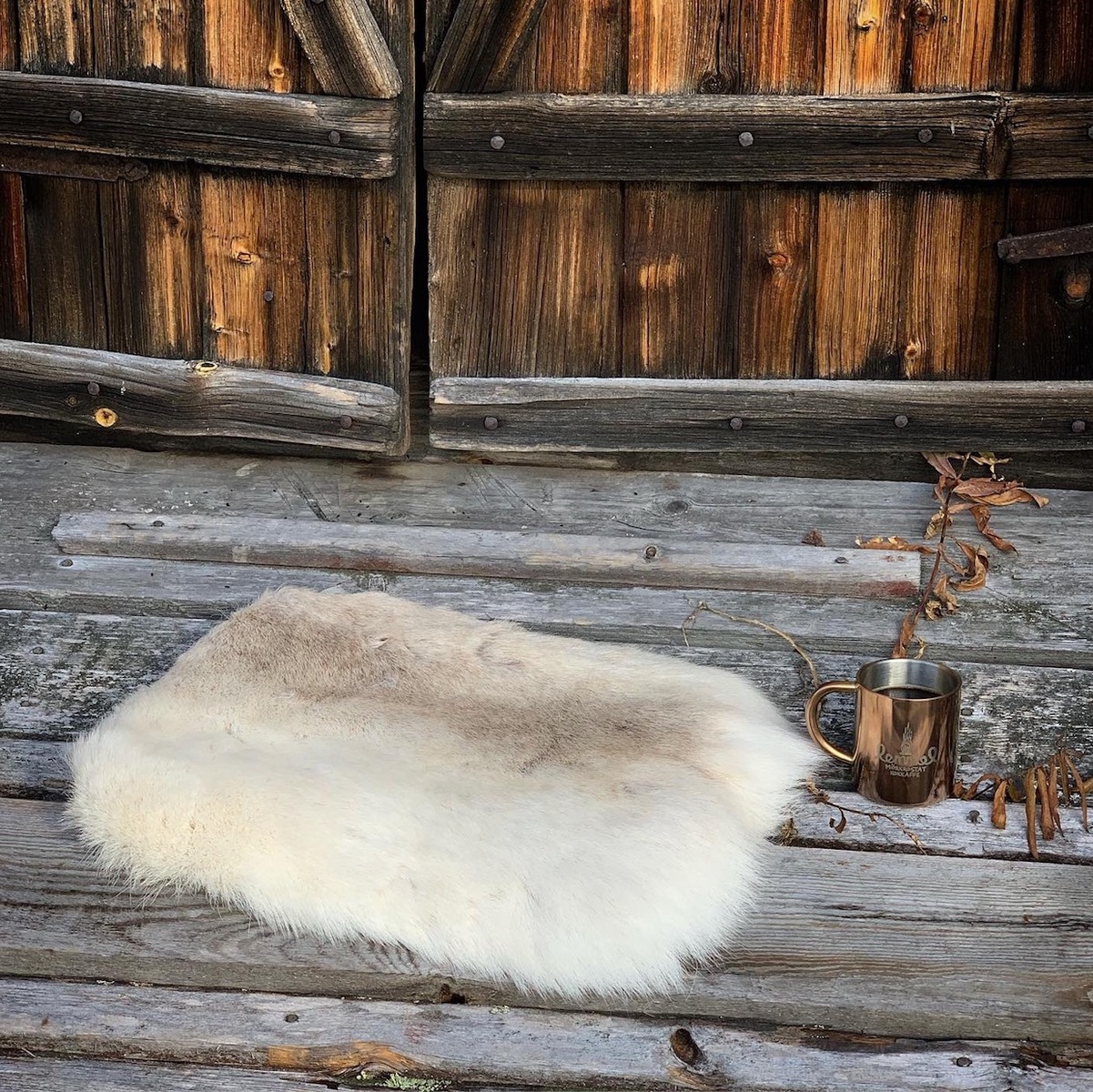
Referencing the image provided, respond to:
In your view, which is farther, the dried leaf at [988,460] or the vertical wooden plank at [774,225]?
the dried leaf at [988,460]

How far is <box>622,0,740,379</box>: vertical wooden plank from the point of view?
117 inches

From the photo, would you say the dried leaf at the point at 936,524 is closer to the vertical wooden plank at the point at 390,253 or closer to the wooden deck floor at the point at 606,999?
the wooden deck floor at the point at 606,999

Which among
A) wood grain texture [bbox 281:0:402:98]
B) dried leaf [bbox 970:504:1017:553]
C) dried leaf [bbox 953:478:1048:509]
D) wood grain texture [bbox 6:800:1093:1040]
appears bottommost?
wood grain texture [bbox 6:800:1093:1040]

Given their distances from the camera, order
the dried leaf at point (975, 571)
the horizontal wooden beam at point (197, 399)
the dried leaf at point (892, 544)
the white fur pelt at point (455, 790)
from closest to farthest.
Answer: the white fur pelt at point (455, 790)
the dried leaf at point (975, 571)
the dried leaf at point (892, 544)
the horizontal wooden beam at point (197, 399)

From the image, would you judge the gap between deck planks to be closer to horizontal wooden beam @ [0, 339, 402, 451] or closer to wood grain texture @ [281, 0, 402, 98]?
horizontal wooden beam @ [0, 339, 402, 451]

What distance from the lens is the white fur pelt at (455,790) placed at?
1644 millimetres

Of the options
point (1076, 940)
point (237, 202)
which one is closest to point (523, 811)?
point (1076, 940)

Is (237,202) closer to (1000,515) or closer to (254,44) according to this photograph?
(254,44)

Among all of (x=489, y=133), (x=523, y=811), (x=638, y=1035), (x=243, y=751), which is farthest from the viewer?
(x=489, y=133)

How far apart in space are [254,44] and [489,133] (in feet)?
1.93

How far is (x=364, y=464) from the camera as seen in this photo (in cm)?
332

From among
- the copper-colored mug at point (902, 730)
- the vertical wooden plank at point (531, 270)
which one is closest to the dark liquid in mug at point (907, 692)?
the copper-colored mug at point (902, 730)

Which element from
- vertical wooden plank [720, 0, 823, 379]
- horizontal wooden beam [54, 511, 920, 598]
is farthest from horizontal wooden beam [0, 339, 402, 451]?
vertical wooden plank [720, 0, 823, 379]

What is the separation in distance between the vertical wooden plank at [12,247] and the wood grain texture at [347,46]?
71 cm
